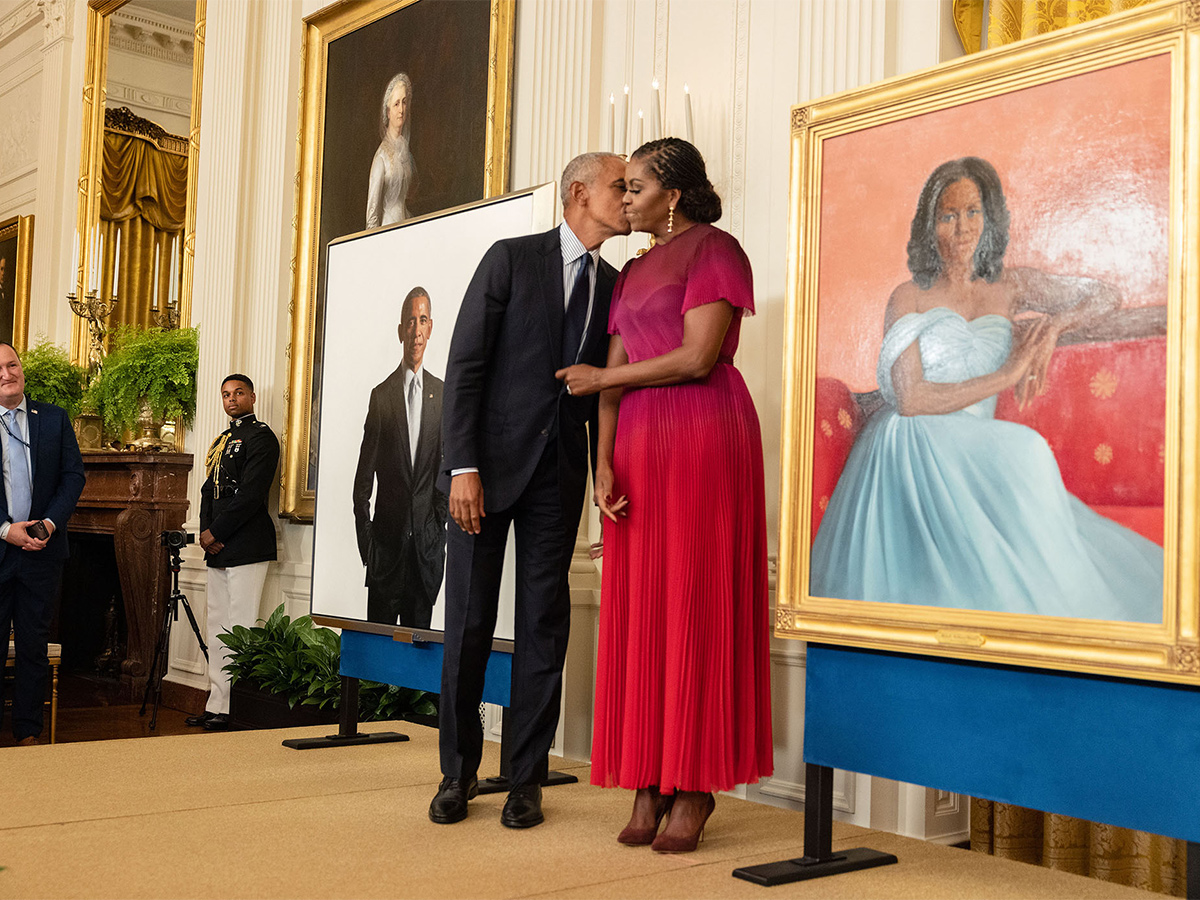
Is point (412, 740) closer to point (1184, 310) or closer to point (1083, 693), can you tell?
point (1083, 693)

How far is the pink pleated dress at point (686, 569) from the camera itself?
268cm

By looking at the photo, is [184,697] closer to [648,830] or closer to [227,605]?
[227,605]

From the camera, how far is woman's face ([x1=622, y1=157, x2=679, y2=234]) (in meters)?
2.82

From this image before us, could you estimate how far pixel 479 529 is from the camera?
296 cm

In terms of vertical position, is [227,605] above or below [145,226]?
below

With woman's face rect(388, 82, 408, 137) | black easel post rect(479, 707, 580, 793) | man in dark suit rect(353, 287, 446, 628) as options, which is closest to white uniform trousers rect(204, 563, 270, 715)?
man in dark suit rect(353, 287, 446, 628)

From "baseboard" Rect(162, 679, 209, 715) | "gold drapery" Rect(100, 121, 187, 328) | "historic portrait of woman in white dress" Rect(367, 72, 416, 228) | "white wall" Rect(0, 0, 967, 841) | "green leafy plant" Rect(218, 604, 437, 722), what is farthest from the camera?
"gold drapery" Rect(100, 121, 187, 328)

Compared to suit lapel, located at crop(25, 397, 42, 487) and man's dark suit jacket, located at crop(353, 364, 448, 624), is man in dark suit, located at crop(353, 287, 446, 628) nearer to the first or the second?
man's dark suit jacket, located at crop(353, 364, 448, 624)

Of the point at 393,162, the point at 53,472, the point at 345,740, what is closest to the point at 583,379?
the point at 345,740

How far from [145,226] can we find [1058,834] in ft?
23.4

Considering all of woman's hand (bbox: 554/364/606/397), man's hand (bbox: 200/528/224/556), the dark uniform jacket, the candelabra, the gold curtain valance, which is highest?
the gold curtain valance

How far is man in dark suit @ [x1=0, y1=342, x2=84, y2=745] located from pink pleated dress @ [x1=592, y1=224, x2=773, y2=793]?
3.36m

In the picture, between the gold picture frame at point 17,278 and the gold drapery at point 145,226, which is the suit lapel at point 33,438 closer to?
the gold drapery at point 145,226

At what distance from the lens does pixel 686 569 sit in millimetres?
2695
